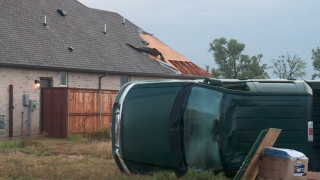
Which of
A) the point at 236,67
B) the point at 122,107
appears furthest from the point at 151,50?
the point at 236,67

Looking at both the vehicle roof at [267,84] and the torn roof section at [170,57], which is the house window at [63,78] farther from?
the vehicle roof at [267,84]

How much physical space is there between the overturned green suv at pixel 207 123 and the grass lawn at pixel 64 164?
0.39 m

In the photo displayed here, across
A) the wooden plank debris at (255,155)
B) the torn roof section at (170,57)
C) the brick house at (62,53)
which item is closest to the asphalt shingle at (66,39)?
the brick house at (62,53)

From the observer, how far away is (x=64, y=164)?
12.4m

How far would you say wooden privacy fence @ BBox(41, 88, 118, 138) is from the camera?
21656 mm

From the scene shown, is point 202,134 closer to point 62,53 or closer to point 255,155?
point 255,155

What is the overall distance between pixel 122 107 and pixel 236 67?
165ft

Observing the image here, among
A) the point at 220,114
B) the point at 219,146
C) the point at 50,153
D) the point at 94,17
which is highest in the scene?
the point at 94,17

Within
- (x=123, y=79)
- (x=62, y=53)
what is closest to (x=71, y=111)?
(x=62, y=53)

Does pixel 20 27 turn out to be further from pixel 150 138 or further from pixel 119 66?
pixel 150 138

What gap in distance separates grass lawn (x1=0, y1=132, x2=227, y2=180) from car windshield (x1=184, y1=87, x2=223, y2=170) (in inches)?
15.8

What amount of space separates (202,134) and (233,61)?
169 feet

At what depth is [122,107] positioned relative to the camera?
31.3ft

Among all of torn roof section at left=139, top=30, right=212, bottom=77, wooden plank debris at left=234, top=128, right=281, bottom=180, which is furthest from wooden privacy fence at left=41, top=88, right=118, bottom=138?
wooden plank debris at left=234, top=128, right=281, bottom=180
